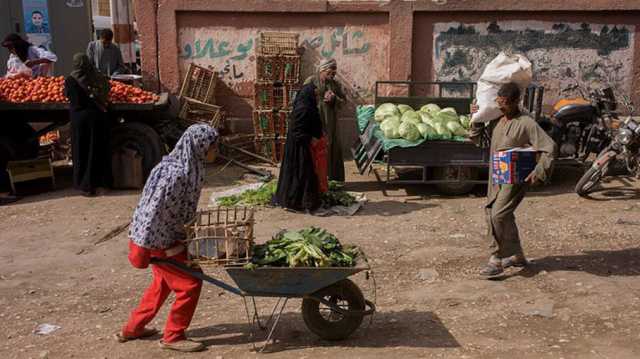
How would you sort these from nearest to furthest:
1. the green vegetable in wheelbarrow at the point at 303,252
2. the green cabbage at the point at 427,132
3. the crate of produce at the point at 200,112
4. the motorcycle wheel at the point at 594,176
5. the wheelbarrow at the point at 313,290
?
1. the wheelbarrow at the point at 313,290
2. the green vegetable in wheelbarrow at the point at 303,252
3. the motorcycle wheel at the point at 594,176
4. the green cabbage at the point at 427,132
5. the crate of produce at the point at 200,112

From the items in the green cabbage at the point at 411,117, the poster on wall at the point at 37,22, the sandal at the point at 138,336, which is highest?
the poster on wall at the point at 37,22

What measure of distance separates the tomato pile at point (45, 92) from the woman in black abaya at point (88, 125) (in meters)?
0.41

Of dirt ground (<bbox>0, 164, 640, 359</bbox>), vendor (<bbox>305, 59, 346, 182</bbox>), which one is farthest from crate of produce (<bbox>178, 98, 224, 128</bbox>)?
vendor (<bbox>305, 59, 346, 182</bbox>)

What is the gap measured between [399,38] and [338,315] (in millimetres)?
7836

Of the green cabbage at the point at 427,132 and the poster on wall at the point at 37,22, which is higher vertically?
the poster on wall at the point at 37,22

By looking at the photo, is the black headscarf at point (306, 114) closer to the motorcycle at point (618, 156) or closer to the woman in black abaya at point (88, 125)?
the woman in black abaya at point (88, 125)

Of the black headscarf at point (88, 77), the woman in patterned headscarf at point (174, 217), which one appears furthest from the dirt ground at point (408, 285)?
the black headscarf at point (88, 77)

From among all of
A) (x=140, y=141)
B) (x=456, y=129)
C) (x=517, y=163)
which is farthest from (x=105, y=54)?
(x=517, y=163)

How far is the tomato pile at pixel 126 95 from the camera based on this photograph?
409 inches

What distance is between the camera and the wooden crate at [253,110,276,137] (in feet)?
40.0

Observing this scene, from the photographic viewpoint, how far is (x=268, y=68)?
39.7 ft

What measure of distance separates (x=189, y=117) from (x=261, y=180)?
220 cm

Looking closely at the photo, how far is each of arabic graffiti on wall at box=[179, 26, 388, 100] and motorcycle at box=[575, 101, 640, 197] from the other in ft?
14.3

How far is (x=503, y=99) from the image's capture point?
624cm
